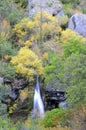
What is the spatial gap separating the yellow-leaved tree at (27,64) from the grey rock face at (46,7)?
937 centimetres

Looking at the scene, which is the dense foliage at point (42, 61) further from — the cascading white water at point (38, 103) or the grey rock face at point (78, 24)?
the grey rock face at point (78, 24)

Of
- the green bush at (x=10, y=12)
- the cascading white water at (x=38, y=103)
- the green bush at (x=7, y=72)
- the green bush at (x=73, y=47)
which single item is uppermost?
the green bush at (x=10, y=12)

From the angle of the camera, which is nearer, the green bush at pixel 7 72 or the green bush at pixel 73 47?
the green bush at pixel 73 47

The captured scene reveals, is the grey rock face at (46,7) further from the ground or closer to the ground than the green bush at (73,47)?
further from the ground

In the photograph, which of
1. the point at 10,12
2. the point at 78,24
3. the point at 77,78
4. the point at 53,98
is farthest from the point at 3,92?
the point at 78,24

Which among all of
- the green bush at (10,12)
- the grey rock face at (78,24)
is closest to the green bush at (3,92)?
the green bush at (10,12)

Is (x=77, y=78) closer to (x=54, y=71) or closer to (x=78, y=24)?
(x=54, y=71)

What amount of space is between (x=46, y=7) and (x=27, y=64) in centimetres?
1121

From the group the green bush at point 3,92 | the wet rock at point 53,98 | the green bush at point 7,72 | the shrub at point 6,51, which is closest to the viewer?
the green bush at point 3,92

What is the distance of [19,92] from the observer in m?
26.7

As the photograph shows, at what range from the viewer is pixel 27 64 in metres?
26.2

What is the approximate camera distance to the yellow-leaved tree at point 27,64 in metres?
26.3

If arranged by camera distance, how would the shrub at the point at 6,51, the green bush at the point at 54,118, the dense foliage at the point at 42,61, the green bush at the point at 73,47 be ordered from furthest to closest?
the shrub at the point at 6,51, the green bush at the point at 73,47, the green bush at the point at 54,118, the dense foliage at the point at 42,61

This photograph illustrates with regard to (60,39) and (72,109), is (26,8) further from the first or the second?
(72,109)
